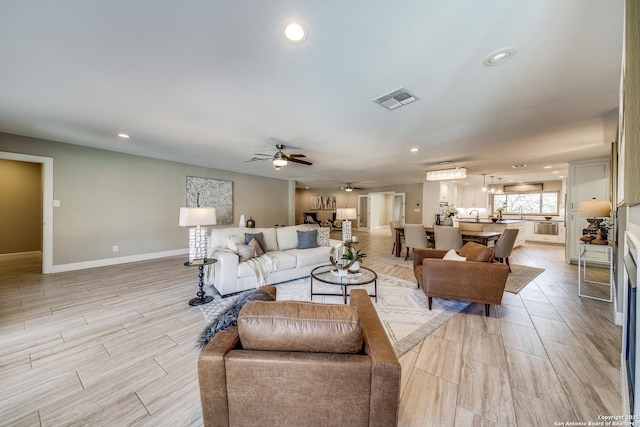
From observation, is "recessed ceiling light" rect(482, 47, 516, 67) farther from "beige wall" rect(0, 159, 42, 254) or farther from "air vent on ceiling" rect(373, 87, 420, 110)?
"beige wall" rect(0, 159, 42, 254)

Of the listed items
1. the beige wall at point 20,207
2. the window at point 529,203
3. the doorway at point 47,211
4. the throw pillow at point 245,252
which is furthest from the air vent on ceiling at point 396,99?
the window at point 529,203

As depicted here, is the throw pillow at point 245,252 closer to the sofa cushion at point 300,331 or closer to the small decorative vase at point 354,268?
the small decorative vase at point 354,268

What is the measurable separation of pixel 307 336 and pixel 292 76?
2.01 metres

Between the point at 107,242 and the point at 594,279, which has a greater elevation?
the point at 107,242

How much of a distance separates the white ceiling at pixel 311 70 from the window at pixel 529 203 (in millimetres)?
5751

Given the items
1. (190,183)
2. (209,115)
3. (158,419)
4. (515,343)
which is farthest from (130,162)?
(515,343)

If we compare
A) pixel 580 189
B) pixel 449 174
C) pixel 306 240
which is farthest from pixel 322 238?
pixel 580 189

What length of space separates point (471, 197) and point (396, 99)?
881 centimetres

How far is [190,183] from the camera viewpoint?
5.95m

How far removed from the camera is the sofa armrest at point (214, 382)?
0.97 meters

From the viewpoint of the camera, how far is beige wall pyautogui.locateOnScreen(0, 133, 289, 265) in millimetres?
4215

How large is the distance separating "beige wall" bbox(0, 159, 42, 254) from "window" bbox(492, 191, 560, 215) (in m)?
14.1

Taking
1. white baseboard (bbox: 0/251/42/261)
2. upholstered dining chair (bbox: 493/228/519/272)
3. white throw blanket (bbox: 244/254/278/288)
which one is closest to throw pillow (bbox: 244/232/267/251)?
white throw blanket (bbox: 244/254/278/288)

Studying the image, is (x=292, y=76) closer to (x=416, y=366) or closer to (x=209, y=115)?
(x=209, y=115)
